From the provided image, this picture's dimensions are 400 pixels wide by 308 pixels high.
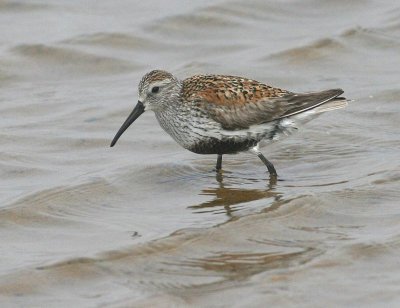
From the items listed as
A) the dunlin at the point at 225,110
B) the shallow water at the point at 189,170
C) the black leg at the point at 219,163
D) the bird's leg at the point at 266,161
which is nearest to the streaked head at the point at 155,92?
the dunlin at the point at 225,110

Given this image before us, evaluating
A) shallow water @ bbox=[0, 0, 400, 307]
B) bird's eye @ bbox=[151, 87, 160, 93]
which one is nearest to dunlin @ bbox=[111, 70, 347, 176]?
bird's eye @ bbox=[151, 87, 160, 93]

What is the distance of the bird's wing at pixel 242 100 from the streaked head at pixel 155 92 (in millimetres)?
125

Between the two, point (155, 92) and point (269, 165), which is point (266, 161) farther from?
point (155, 92)

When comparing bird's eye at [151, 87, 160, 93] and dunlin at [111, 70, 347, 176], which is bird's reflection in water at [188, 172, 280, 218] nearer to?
dunlin at [111, 70, 347, 176]

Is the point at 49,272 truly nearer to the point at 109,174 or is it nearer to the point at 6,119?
the point at 109,174

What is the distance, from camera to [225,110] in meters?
8.87

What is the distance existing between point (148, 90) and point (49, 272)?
2.79 meters

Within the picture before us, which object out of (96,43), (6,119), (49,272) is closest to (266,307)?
(49,272)

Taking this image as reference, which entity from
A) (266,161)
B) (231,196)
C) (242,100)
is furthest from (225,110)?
(231,196)

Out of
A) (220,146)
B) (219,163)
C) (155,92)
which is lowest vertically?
(219,163)

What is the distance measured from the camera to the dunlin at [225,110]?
8844mm

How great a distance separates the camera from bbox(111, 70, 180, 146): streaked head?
29.8ft

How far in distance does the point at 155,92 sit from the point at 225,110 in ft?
2.21

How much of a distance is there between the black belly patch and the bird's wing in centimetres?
13
